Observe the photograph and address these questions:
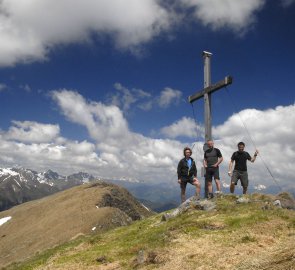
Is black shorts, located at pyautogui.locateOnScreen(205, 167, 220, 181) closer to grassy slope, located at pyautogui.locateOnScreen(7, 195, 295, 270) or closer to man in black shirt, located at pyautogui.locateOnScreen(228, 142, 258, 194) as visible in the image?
man in black shirt, located at pyautogui.locateOnScreen(228, 142, 258, 194)

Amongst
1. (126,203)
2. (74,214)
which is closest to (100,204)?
(74,214)

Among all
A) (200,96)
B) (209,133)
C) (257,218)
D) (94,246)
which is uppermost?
(200,96)

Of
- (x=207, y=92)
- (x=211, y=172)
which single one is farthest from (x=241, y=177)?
(x=207, y=92)

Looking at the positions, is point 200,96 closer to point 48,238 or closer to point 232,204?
point 232,204

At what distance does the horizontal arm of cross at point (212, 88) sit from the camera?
25.0 meters

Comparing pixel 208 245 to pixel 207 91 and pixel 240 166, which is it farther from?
pixel 207 91

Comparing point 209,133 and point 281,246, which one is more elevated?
point 209,133

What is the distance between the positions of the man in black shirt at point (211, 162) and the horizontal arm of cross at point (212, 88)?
3.56 metres

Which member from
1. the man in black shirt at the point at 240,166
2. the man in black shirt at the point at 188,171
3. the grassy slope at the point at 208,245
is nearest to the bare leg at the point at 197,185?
the man in black shirt at the point at 188,171

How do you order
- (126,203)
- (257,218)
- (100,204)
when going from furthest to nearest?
(126,203)
(100,204)
(257,218)

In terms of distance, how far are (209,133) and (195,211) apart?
230 inches

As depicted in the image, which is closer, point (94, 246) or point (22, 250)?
point (94, 246)

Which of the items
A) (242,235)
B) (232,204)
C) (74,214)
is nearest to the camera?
(242,235)

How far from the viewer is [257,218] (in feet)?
63.0
